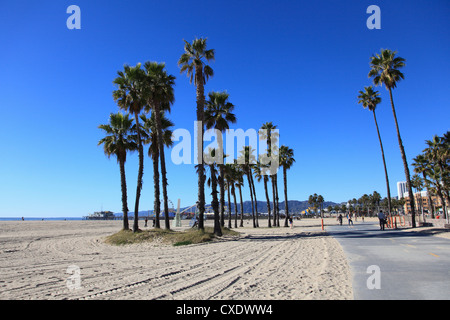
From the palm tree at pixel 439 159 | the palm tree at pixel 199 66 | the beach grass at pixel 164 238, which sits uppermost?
the palm tree at pixel 199 66

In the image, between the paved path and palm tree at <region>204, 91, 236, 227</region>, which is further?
palm tree at <region>204, 91, 236, 227</region>

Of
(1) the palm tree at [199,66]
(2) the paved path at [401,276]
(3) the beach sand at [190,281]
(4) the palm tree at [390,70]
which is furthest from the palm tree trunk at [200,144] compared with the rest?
(4) the palm tree at [390,70]

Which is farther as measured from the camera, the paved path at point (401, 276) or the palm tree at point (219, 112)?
the palm tree at point (219, 112)

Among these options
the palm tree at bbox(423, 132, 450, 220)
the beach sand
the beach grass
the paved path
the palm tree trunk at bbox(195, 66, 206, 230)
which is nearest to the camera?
the paved path

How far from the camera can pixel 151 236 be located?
807 inches

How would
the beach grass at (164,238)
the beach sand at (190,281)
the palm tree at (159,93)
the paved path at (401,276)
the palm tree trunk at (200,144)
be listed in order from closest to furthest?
the paved path at (401,276) → the beach sand at (190,281) → the beach grass at (164,238) → the palm tree trunk at (200,144) → the palm tree at (159,93)

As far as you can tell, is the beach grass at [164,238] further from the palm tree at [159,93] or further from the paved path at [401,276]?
the paved path at [401,276]

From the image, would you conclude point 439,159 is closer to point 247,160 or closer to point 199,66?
point 247,160

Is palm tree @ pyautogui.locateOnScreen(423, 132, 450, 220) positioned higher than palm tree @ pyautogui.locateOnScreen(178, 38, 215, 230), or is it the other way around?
palm tree @ pyautogui.locateOnScreen(178, 38, 215, 230)

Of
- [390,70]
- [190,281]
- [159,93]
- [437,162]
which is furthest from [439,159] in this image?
[190,281]

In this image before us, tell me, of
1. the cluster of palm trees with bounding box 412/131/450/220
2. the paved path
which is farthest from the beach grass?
the cluster of palm trees with bounding box 412/131/450/220

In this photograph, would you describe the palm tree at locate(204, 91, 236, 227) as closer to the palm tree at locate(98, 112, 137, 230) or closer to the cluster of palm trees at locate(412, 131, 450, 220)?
the palm tree at locate(98, 112, 137, 230)

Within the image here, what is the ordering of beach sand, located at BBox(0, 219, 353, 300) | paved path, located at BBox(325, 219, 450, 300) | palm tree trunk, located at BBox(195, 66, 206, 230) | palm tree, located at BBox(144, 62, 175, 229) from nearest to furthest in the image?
paved path, located at BBox(325, 219, 450, 300), beach sand, located at BBox(0, 219, 353, 300), palm tree trunk, located at BBox(195, 66, 206, 230), palm tree, located at BBox(144, 62, 175, 229)
